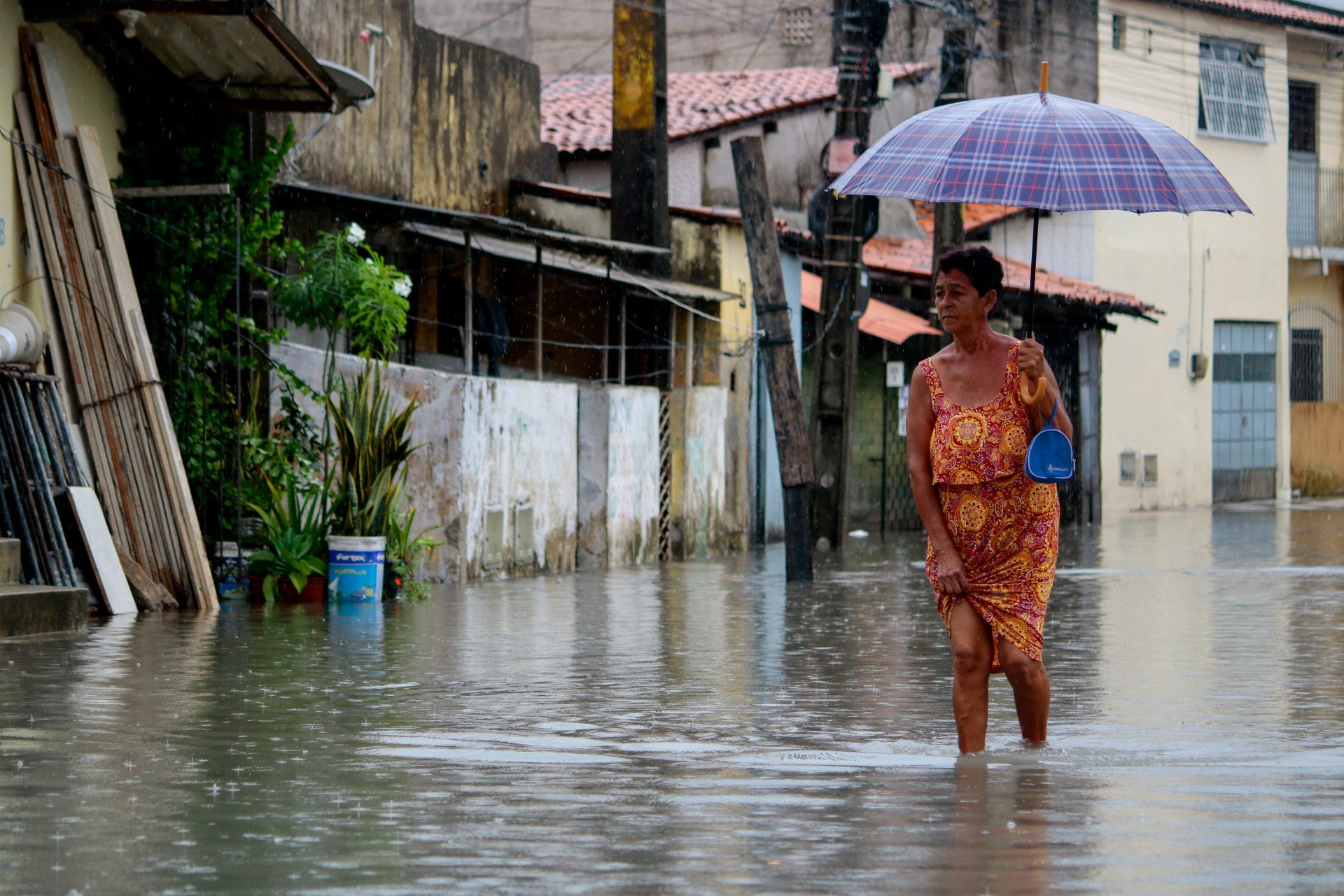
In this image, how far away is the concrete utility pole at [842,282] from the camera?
20.5 m

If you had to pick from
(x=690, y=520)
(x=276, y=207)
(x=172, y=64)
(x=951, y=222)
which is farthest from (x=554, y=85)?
(x=172, y=64)

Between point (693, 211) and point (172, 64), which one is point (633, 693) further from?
point (693, 211)

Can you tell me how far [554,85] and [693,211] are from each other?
9.85 m

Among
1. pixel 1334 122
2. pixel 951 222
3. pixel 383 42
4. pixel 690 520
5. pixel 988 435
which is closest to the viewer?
pixel 988 435

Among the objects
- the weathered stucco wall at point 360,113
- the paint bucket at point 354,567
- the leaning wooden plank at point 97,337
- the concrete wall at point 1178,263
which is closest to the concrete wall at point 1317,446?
the concrete wall at point 1178,263

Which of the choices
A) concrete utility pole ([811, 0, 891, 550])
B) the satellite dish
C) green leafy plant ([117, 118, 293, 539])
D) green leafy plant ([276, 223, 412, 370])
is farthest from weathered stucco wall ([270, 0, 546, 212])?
concrete utility pole ([811, 0, 891, 550])

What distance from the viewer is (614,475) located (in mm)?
18906

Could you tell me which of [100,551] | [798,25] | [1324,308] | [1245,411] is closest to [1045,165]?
[100,551]

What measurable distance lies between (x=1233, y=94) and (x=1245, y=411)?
558cm

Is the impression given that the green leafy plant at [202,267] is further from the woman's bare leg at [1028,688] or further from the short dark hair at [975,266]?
the woman's bare leg at [1028,688]

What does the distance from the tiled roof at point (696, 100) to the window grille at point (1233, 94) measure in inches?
230

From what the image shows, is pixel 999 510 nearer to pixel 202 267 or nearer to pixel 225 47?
pixel 225 47

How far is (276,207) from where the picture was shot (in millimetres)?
16438

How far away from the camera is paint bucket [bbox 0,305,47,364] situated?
11758mm
